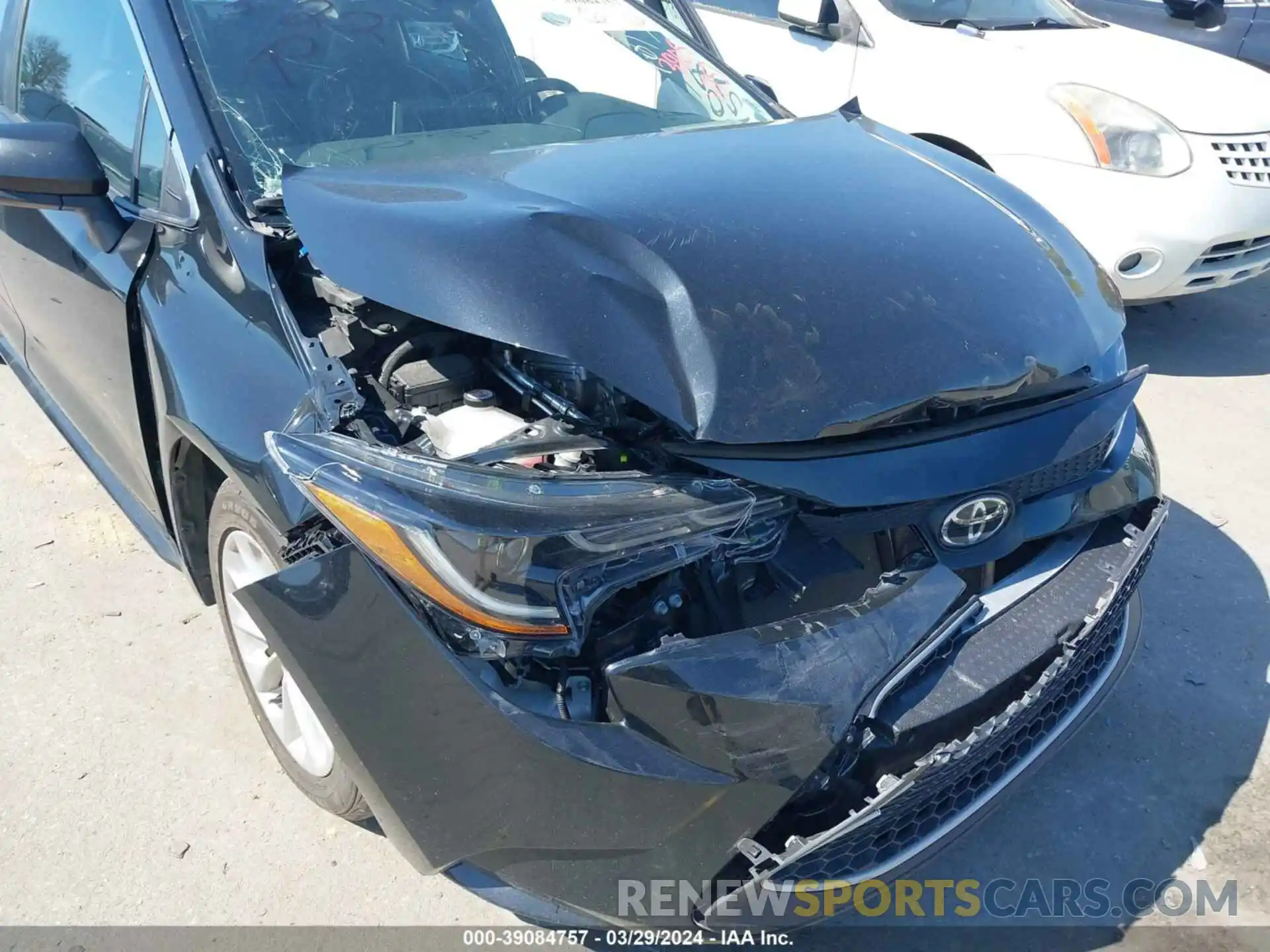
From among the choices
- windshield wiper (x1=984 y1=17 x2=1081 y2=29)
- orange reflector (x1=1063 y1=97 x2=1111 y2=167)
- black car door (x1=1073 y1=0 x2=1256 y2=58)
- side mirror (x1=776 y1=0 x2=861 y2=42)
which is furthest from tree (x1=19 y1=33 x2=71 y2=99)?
black car door (x1=1073 y1=0 x2=1256 y2=58)

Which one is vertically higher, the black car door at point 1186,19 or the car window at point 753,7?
the car window at point 753,7

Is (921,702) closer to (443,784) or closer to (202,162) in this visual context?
(443,784)

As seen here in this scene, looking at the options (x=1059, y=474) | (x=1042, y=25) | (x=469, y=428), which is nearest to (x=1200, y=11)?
(x=1042, y=25)

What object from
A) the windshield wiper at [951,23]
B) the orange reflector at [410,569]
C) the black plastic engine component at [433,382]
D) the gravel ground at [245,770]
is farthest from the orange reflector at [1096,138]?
the orange reflector at [410,569]

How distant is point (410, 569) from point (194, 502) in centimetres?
100

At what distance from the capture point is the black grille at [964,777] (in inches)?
61.7

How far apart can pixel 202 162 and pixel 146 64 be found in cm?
34

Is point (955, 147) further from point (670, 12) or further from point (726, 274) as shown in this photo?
point (726, 274)

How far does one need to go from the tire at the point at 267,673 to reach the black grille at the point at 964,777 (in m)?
0.85

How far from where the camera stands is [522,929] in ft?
6.61

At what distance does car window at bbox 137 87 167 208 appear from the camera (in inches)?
87.0

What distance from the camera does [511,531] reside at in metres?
1.46

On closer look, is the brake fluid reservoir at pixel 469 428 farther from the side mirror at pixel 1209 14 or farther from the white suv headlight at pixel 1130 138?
the side mirror at pixel 1209 14

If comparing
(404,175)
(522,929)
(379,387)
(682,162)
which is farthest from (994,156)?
(522,929)
